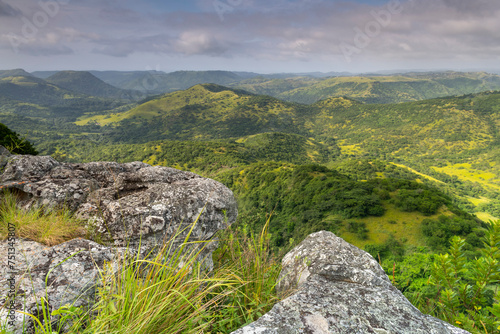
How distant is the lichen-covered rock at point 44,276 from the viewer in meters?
2.19

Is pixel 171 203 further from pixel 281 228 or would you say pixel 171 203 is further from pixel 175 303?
pixel 281 228

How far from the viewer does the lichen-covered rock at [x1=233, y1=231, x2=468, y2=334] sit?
200 centimetres

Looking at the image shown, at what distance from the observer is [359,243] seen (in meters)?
42.3

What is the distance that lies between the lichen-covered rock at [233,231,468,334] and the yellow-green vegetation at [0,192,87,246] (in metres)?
3.17

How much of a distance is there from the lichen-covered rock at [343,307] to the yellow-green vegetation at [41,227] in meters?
3.17

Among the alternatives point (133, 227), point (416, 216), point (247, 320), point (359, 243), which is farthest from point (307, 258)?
point (416, 216)

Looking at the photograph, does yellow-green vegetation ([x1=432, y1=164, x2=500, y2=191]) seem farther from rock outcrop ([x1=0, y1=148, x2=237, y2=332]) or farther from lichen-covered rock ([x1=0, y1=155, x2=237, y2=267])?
rock outcrop ([x1=0, y1=148, x2=237, y2=332])

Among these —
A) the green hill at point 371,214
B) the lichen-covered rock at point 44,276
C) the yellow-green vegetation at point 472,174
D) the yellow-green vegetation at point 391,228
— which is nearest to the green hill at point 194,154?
the green hill at point 371,214

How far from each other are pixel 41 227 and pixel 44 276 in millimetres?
1059

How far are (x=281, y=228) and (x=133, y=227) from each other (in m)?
54.7

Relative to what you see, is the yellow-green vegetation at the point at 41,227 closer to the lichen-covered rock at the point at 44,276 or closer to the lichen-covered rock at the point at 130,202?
the lichen-covered rock at the point at 44,276

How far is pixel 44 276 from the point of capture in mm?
2607

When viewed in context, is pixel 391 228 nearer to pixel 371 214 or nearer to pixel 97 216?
pixel 371 214

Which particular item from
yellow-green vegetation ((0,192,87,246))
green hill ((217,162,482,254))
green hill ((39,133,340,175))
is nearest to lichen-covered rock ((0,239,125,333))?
yellow-green vegetation ((0,192,87,246))
